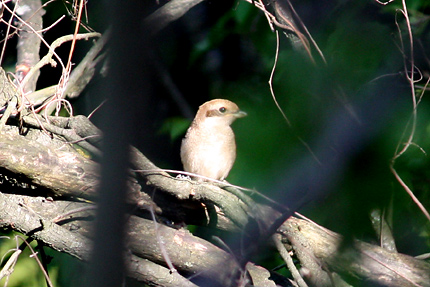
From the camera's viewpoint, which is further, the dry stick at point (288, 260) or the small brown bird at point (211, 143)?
the small brown bird at point (211, 143)

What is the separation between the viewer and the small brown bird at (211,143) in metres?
4.17

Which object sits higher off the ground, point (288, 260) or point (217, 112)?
point (217, 112)

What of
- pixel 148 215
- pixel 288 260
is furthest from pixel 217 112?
pixel 288 260

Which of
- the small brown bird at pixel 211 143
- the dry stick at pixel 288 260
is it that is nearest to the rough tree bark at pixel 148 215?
the dry stick at pixel 288 260

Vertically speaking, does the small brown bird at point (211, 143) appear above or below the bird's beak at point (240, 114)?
below

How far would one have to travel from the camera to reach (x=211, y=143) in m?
4.21

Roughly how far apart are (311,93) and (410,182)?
1.27 meters

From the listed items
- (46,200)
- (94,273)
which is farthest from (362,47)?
(46,200)

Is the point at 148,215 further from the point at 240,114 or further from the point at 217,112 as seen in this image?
the point at 217,112

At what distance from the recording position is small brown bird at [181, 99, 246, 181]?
13.7 ft

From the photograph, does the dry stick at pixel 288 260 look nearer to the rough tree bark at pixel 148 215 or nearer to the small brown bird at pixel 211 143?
the rough tree bark at pixel 148 215

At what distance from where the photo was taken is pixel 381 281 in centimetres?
304

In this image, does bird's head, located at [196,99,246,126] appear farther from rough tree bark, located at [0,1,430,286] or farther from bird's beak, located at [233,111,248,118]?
rough tree bark, located at [0,1,430,286]

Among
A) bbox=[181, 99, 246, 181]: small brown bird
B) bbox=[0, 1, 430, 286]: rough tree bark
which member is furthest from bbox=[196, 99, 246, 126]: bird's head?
bbox=[0, 1, 430, 286]: rough tree bark
